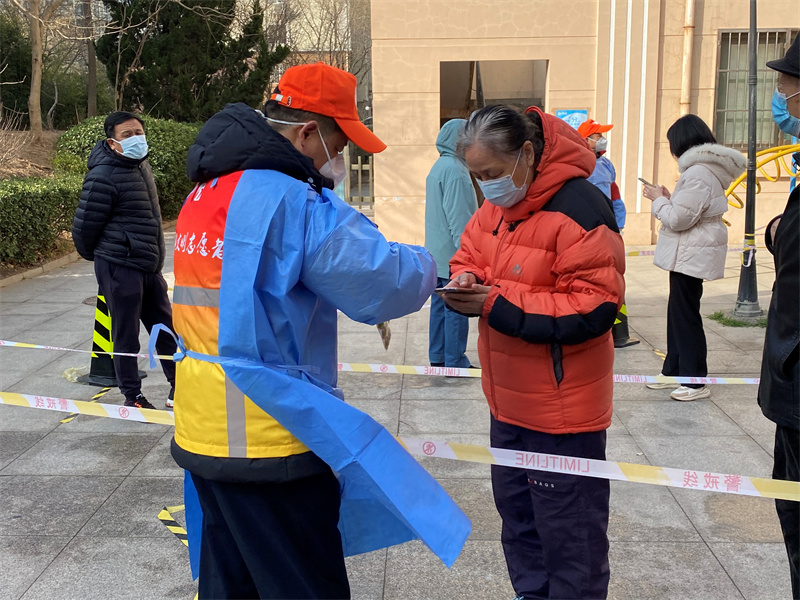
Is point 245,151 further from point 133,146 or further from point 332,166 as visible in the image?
point 133,146

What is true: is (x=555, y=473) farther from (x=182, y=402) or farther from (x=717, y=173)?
(x=717, y=173)

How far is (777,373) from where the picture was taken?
234 cm

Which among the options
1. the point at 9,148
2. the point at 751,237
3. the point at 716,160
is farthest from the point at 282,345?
the point at 9,148

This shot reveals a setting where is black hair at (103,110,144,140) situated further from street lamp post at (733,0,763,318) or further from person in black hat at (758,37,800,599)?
street lamp post at (733,0,763,318)

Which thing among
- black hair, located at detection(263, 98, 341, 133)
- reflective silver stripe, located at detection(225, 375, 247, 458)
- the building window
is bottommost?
reflective silver stripe, located at detection(225, 375, 247, 458)

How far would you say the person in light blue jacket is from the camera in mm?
5664

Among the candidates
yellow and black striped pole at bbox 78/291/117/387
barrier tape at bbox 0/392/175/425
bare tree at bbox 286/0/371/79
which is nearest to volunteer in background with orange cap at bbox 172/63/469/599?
barrier tape at bbox 0/392/175/425

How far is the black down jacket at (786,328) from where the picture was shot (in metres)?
2.24

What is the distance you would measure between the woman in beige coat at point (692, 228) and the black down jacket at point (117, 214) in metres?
3.39

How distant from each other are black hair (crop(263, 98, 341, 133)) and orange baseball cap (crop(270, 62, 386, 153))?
13 mm

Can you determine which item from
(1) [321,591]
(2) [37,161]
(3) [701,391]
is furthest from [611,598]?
(2) [37,161]

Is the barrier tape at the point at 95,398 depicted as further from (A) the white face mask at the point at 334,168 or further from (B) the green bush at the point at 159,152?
(B) the green bush at the point at 159,152

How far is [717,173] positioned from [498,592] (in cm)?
339

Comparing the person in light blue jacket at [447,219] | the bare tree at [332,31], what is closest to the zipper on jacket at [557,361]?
the person in light blue jacket at [447,219]
